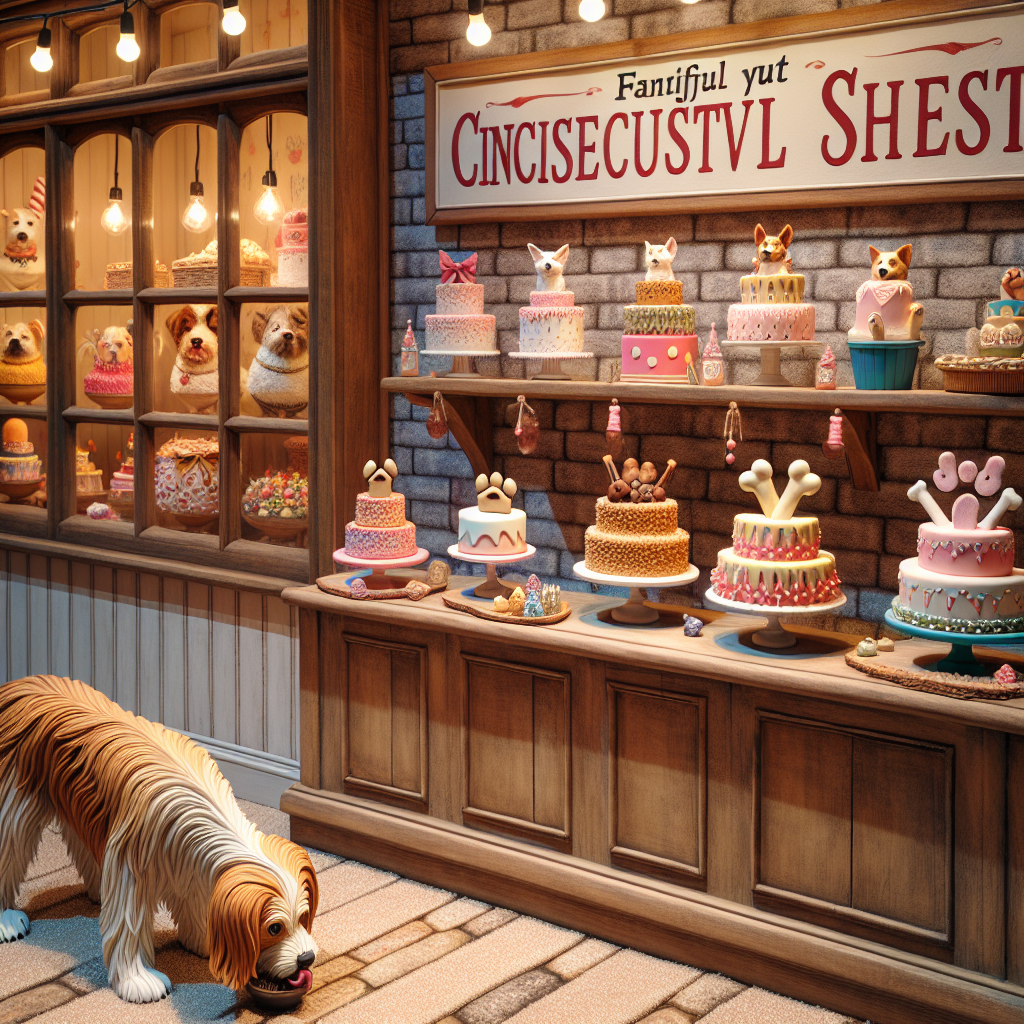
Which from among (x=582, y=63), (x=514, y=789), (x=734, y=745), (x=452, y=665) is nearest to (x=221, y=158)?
(x=582, y=63)

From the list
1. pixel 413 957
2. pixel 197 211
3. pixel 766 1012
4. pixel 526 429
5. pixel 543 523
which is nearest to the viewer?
pixel 766 1012

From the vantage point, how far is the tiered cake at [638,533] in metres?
2.86

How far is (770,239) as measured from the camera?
276cm

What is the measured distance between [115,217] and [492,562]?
2002mm

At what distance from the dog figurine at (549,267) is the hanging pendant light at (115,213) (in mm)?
1657

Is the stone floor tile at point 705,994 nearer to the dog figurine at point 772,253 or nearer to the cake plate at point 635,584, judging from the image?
the cake plate at point 635,584

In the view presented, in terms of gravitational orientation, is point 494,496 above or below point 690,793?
above

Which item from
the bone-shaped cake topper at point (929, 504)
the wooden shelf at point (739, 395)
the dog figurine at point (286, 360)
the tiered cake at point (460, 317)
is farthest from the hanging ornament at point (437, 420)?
the bone-shaped cake topper at point (929, 504)

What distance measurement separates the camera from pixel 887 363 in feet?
8.60

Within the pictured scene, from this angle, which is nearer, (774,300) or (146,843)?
(146,843)

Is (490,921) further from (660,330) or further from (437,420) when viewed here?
(660,330)

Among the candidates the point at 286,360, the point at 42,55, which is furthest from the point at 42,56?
the point at 286,360

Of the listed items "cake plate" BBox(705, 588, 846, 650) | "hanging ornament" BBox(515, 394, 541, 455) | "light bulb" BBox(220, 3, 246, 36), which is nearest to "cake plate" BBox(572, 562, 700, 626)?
"cake plate" BBox(705, 588, 846, 650)

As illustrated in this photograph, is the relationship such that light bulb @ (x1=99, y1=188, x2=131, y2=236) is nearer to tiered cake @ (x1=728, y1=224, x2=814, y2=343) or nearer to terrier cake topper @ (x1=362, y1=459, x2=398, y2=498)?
terrier cake topper @ (x1=362, y1=459, x2=398, y2=498)
